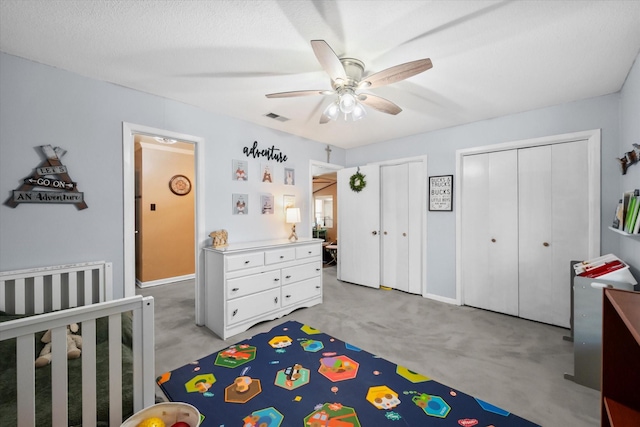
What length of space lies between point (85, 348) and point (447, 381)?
7.09 ft

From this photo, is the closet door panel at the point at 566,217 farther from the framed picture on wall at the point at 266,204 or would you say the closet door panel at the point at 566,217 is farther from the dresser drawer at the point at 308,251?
the framed picture on wall at the point at 266,204

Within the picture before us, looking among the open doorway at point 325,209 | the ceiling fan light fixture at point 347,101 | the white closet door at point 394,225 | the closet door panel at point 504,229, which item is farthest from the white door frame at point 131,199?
the open doorway at point 325,209

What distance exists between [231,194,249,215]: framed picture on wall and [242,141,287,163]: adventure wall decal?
0.54 metres

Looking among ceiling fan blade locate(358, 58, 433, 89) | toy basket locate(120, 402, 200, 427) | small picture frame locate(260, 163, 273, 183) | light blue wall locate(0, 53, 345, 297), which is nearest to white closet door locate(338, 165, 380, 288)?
small picture frame locate(260, 163, 273, 183)

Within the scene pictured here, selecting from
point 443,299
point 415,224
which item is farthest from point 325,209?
point 443,299

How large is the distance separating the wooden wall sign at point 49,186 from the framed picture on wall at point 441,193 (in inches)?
152

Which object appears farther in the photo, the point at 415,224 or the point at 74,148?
the point at 415,224

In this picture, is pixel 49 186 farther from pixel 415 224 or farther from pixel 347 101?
pixel 415 224

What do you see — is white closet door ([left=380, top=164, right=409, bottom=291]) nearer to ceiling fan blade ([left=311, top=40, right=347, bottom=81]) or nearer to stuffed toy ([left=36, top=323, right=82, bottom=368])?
ceiling fan blade ([left=311, top=40, right=347, bottom=81])

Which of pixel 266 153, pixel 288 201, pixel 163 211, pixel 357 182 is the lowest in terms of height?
pixel 163 211

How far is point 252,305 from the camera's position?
282 centimetres

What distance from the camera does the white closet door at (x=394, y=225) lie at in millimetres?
4121

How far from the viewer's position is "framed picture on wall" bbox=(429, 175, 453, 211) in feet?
11.8

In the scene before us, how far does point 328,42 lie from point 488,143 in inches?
99.4
